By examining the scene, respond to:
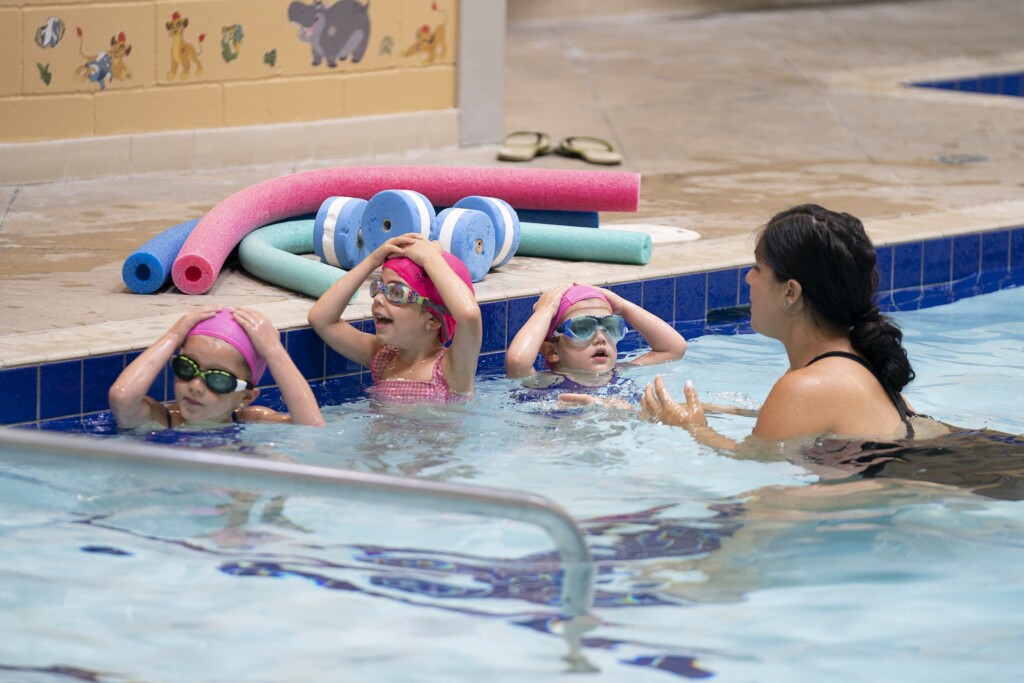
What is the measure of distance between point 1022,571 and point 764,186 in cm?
504

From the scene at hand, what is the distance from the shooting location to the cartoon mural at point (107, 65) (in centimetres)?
814

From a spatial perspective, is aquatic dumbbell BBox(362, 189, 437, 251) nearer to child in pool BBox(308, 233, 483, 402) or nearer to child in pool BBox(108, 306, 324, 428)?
child in pool BBox(308, 233, 483, 402)

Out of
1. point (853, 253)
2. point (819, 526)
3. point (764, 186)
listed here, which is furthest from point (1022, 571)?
point (764, 186)

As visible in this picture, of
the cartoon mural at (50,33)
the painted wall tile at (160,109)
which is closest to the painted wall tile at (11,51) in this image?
the cartoon mural at (50,33)

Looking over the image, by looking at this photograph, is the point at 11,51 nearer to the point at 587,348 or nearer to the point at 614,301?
the point at 614,301

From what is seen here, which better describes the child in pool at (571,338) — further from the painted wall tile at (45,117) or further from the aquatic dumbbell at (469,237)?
the painted wall tile at (45,117)

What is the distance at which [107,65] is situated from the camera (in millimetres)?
8211

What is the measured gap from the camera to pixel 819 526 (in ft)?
13.0

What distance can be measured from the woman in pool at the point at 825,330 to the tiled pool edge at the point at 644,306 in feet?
6.06

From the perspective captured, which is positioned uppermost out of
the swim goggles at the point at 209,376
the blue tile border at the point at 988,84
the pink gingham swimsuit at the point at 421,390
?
the blue tile border at the point at 988,84

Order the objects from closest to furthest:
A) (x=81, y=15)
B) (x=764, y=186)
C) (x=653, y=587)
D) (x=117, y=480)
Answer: (x=653, y=587)
(x=117, y=480)
(x=81, y=15)
(x=764, y=186)

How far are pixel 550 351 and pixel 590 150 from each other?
3858mm

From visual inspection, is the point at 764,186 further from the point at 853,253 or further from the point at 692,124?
the point at 853,253

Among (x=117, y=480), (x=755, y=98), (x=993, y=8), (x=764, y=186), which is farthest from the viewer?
(x=993, y=8)
